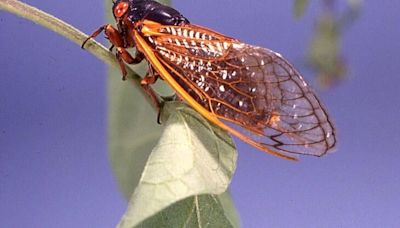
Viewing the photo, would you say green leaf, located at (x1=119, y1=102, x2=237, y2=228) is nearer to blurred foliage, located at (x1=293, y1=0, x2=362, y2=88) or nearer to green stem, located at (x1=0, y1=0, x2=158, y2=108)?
green stem, located at (x1=0, y1=0, x2=158, y2=108)

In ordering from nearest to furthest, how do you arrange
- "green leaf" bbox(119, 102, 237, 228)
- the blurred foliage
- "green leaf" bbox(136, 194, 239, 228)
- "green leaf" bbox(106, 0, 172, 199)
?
"green leaf" bbox(119, 102, 237, 228) → "green leaf" bbox(136, 194, 239, 228) → "green leaf" bbox(106, 0, 172, 199) → the blurred foliage

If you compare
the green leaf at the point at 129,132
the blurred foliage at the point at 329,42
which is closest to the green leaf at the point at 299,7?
the green leaf at the point at 129,132

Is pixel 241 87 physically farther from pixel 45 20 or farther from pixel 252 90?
pixel 45 20

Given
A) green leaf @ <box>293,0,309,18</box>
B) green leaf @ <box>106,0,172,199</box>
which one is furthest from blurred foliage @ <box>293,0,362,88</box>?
green leaf @ <box>106,0,172,199</box>

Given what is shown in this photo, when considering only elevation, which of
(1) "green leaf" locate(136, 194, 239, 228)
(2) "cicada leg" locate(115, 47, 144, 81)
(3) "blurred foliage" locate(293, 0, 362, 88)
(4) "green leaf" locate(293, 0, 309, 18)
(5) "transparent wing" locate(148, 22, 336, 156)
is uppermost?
(3) "blurred foliage" locate(293, 0, 362, 88)

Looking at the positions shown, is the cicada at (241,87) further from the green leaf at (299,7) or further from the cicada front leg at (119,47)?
the green leaf at (299,7)

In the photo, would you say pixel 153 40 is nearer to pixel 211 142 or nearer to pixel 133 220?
pixel 211 142

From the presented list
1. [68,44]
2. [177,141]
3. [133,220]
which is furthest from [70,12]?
[133,220]
